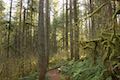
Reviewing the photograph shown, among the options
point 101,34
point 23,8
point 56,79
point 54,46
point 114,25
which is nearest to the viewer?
point 114,25

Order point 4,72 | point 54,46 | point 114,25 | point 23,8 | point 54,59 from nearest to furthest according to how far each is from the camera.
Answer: point 114,25, point 4,72, point 54,59, point 23,8, point 54,46

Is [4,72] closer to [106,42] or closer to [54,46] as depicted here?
[106,42]

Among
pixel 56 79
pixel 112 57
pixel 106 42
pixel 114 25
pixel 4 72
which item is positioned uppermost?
pixel 114 25

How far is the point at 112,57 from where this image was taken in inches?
329

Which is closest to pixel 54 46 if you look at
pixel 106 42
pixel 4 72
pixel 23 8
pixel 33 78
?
pixel 23 8

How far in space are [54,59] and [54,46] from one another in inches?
601

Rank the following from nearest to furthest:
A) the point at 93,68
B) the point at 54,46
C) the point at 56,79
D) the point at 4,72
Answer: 1. the point at 93,68
2. the point at 4,72
3. the point at 56,79
4. the point at 54,46

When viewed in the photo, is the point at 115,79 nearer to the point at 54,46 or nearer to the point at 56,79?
the point at 56,79

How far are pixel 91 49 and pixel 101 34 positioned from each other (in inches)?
77.8

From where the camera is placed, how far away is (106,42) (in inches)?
343

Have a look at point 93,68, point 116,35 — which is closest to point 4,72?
point 93,68

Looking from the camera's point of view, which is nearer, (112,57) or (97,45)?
(112,57)

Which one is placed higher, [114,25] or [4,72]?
[114,25]

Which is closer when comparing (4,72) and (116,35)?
(116,35)
